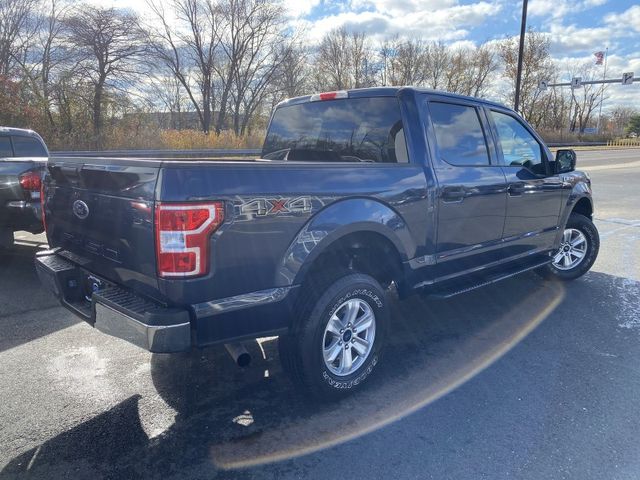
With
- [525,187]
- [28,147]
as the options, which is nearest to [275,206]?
[525,187]

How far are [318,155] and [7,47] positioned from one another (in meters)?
26.9

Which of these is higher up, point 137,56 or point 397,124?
point 137,56

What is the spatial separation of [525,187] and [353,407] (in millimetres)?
2727

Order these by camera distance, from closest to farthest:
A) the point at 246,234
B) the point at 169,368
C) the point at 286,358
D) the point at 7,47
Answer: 1. the point at 246,234
2. the point at 286,358
3. the point at 169,368
4. the point at 7,47

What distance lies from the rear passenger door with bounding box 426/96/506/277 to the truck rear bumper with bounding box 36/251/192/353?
2.11 m

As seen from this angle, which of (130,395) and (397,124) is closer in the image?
(130,395)

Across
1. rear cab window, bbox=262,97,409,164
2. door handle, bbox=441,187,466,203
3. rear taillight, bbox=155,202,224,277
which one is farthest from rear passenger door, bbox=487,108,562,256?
rear taillight, bbox=155,202,224,277

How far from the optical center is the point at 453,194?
364 centimetres

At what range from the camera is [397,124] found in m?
3.51

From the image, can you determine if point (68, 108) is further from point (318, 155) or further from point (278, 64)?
point (318, 155)

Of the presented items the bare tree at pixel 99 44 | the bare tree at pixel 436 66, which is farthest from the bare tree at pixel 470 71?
the bare tree at pixel 99 44

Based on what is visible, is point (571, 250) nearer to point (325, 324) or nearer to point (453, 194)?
point (453, 194)

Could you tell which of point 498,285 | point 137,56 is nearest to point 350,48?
point 137,56

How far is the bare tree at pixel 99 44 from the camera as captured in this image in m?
23.9
